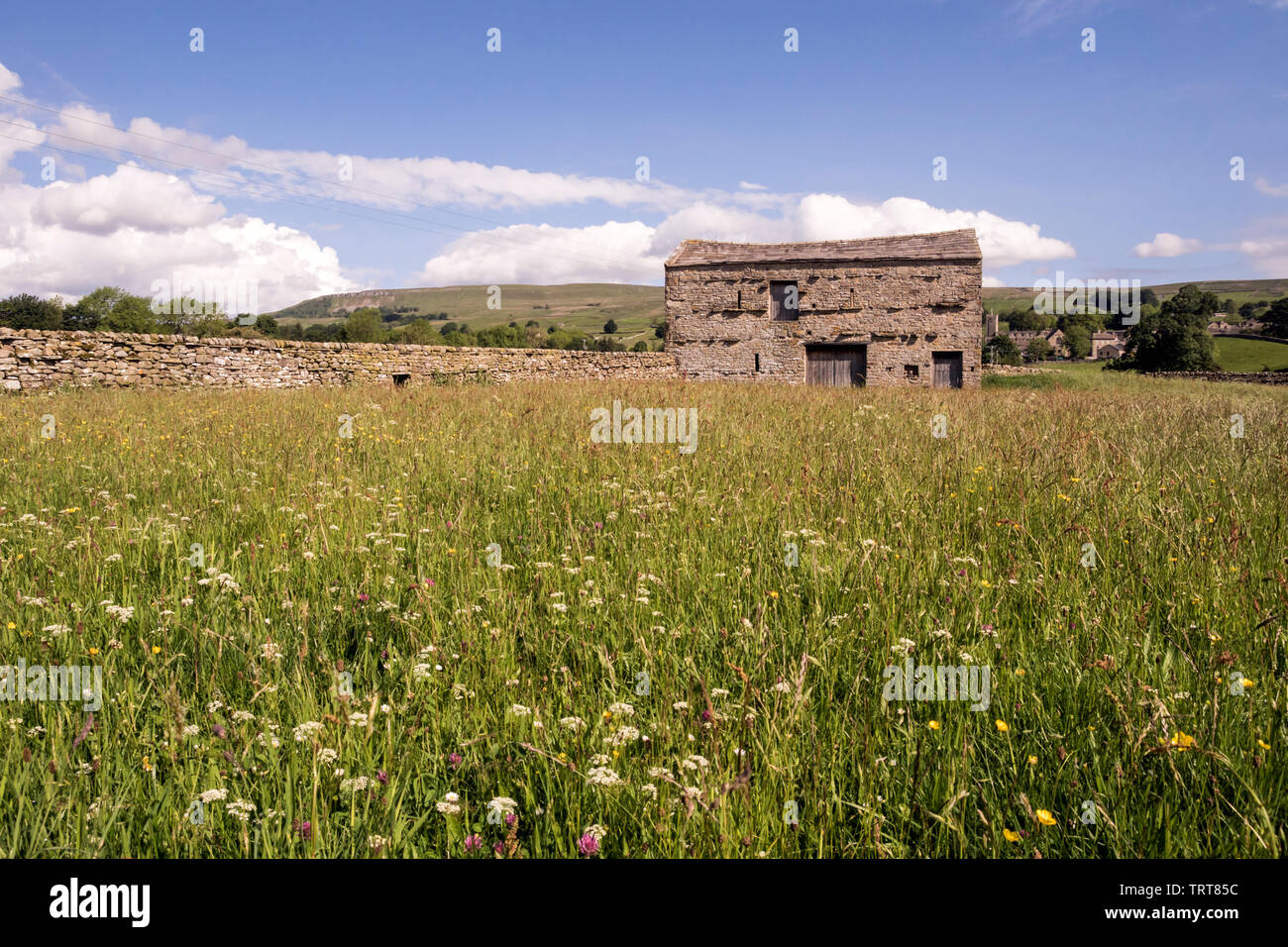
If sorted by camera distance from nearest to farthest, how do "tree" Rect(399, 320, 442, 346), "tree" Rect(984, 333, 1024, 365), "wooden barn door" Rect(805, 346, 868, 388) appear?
"wooden barn door" Rect(805, 346, 868, 388) → "tree" Rect(399, 320, 442, 346) → "tree" Rect(984, 333, 1024, 365)

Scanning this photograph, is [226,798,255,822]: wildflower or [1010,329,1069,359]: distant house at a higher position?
[1010,329,1069,359]: distant house

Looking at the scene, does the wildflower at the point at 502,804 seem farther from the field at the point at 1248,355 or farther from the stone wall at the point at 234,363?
the field at the point at 1248,355

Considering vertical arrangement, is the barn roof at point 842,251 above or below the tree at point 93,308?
below

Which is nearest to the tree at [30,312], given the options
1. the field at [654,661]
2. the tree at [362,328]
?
the tree at [362,328]

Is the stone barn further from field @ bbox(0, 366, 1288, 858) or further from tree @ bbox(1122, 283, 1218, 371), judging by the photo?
tree @ bbox(1122, 283, 1218, 371)

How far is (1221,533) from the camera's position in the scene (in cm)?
387

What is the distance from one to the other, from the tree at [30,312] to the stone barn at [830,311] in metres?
88.0

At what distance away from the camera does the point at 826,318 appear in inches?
1095

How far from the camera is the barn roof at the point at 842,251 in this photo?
26.4 m

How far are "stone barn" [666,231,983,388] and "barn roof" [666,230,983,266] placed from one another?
42 millimetres

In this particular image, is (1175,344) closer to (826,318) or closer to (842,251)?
(842,251)

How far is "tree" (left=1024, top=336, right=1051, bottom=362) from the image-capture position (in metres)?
117

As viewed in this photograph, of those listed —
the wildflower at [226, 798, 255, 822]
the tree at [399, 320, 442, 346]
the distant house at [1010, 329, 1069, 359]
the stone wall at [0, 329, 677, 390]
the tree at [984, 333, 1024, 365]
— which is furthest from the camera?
the distant house at [1010, 329, 1069, 359]

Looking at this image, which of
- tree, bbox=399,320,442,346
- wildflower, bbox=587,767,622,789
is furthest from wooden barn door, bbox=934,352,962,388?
tree, bbox=399,320,442,346
